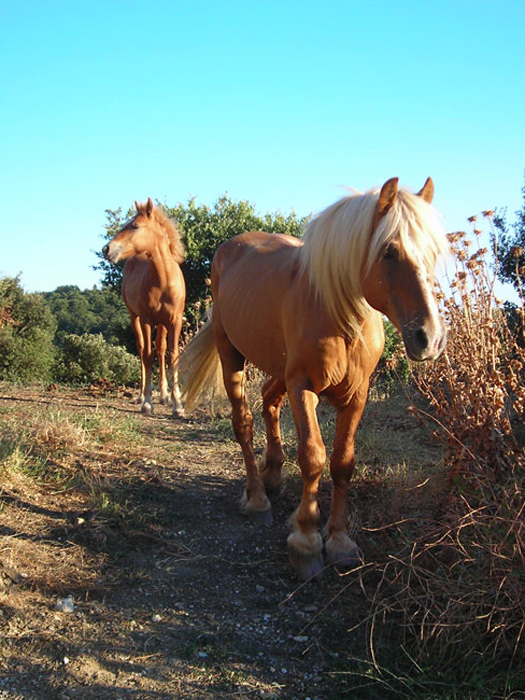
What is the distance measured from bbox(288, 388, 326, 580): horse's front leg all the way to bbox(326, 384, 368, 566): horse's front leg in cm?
14

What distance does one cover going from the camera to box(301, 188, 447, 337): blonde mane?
9.12 feet

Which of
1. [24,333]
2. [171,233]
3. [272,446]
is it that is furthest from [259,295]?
[24,333]

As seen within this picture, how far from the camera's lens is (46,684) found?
2289mm

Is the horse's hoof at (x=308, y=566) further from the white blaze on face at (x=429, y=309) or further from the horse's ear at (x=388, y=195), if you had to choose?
the horse's ear at (x=388, y=195)

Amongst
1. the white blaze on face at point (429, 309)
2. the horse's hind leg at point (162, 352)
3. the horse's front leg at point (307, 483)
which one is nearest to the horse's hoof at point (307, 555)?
the horse's front leg at point (307, 483)

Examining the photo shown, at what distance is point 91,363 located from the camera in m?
11.1

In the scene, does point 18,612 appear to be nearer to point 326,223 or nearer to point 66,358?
point 326,223

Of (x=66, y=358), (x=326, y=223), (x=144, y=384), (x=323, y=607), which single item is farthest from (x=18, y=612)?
(x=66, y=358)

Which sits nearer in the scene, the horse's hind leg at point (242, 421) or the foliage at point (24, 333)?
the horse's hind leg at point (242, 421)

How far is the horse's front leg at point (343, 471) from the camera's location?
333cm

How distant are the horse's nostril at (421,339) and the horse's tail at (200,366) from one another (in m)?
2.60

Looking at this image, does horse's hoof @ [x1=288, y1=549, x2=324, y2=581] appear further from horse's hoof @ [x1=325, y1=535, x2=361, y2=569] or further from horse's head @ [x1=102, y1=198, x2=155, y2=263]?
horse's head @ [x1=102, y1=198, x2=155, y2=263]

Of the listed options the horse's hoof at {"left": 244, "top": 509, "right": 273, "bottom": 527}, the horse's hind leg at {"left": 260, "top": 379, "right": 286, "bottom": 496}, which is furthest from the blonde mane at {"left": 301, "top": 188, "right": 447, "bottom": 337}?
the horse's hoof at {"left": 244, "top": 509, "right": 273, "bottom": 527}

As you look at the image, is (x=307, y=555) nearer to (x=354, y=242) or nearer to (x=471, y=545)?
(x=471, y=545)
